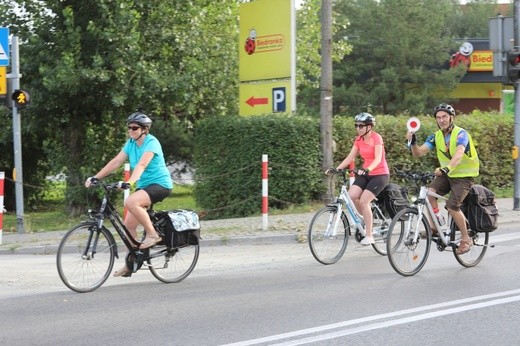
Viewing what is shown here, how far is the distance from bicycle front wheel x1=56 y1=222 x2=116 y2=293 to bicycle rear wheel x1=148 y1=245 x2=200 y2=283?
53 centimetres

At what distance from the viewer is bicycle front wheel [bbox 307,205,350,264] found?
34.2 ft

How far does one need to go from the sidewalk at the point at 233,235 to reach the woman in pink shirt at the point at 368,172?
227cm

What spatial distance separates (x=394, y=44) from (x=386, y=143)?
1056 inches

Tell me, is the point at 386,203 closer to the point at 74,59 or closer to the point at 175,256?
the point at 175,256

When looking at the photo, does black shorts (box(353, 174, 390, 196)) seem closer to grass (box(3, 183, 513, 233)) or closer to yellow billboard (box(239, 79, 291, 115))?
grass (box(3, 183, 513, 233))

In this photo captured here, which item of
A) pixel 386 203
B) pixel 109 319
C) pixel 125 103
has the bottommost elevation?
pixel 109 319

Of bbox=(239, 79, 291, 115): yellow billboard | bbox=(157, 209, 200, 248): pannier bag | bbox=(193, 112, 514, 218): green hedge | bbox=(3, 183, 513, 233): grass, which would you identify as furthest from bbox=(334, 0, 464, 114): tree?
bbox=(157, 209, 200, 248): pannier bag

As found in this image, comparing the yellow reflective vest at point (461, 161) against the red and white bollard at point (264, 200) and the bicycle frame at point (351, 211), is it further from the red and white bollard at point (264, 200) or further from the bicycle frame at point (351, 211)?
the red and white bollard at point (264, 200)

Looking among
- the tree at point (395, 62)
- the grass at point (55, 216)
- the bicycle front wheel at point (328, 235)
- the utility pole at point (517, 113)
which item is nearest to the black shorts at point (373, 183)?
the bicycle front wheel at point (328, 235)

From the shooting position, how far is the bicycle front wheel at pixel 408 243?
372 inches

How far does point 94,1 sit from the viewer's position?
1694 centimetres

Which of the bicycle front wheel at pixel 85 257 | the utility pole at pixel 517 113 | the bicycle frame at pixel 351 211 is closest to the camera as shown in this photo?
the bicycle front wheel at pixel 85 257

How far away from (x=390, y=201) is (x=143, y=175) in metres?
3.55

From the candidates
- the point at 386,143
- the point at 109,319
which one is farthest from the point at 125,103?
the point at 109,319
